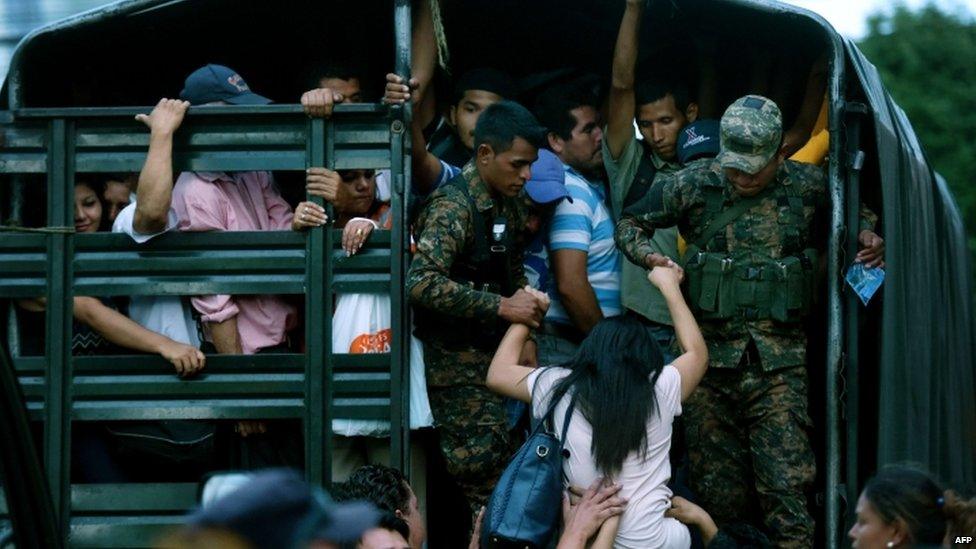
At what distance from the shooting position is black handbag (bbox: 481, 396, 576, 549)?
543 cm

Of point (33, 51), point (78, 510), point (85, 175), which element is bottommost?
point (78, 510)

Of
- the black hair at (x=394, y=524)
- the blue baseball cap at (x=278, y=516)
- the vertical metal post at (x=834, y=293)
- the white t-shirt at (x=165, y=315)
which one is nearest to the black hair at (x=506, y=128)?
the vertical metal post at (x=834, y=293)

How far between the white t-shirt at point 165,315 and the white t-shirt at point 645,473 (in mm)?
1415

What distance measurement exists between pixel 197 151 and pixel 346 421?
108 cm

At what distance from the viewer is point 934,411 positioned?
265 inches

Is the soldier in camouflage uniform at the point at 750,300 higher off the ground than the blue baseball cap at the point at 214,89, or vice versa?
the blue baseball cap at the point at 214,89

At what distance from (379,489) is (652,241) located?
2025 millimetres

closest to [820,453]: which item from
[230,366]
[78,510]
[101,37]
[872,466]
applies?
[872,466]

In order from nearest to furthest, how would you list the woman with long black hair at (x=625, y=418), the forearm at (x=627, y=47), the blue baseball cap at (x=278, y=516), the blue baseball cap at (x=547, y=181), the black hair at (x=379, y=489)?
the blue baseball cap at (x=278, y=516) → the black hair at (x=379, y=489) → the woman with long black hair at (x=625, y=418) → the blue baseball cap at (x=547, y=181) → the forearm at (x=627, y=47)

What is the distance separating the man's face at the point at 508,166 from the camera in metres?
6.23

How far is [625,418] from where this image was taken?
5.52 metres

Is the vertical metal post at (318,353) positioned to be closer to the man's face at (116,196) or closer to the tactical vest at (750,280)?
the man's face at (116,196)

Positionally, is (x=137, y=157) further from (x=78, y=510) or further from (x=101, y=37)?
(x=78, y=510)

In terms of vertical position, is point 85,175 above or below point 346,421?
above
